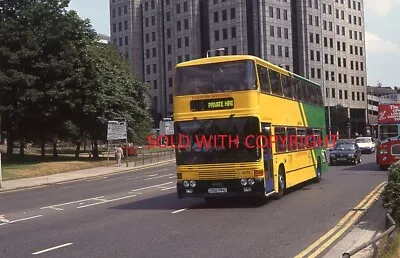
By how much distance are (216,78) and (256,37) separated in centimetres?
9454

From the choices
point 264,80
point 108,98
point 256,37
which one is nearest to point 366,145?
point 108,98

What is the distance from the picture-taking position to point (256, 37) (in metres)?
109

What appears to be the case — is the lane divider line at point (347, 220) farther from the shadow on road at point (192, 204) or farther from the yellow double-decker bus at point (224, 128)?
the shadow on road at point (192, 204)

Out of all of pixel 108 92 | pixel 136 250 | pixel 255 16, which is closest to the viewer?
pixel 136 250

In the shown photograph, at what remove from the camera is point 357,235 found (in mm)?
10812

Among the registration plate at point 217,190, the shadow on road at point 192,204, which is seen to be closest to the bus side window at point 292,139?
the shadow on road at point 192,204

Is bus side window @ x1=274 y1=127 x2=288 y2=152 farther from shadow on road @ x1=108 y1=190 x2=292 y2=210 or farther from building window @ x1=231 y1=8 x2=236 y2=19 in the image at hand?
building window @ x1=231 y1=8 x2=236 y2=19

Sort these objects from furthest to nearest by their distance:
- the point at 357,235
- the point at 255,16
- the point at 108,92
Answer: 1. the point at 255,16
2. the point at 108,92
3. the point at 357,235

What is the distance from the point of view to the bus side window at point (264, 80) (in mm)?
16406

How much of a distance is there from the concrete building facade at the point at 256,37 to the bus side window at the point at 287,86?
290 feet

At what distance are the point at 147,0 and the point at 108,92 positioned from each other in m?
86.5

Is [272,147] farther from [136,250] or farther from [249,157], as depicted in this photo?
[136,250]

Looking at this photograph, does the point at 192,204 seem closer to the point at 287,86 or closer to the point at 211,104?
the point at 211,104

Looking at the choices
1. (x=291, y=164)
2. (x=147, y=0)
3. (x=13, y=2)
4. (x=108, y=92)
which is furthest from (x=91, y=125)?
(x=147, y=0)
